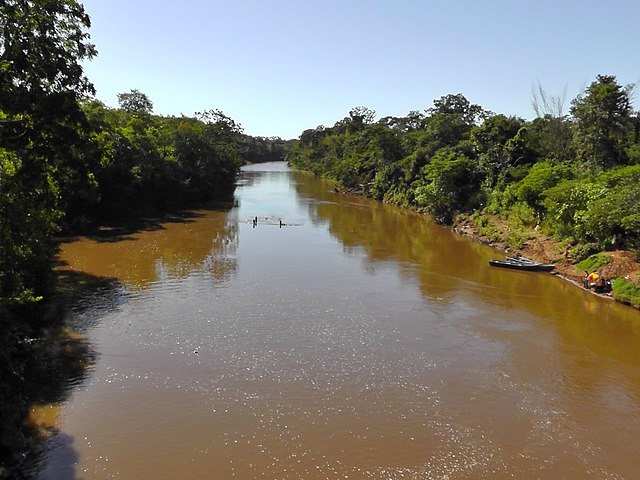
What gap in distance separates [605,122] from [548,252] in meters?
11.7

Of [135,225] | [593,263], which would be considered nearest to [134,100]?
[135,225]

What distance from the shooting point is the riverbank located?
79.8 feet

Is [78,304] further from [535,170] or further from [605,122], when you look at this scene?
[605,122]

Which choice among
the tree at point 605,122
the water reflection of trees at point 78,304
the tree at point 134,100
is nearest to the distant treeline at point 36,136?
the water reflection of trees at point 78,304

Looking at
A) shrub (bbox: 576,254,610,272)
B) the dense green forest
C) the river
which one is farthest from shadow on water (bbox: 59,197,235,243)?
shrub (bbox: 576,254,610,272)

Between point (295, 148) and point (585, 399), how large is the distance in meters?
142

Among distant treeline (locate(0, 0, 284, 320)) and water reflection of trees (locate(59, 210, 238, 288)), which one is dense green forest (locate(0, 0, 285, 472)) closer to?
distant treeline (locate(0, 0, 284, 320))

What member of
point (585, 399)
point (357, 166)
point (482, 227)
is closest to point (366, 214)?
point (482, 227)

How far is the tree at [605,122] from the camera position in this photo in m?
35.0

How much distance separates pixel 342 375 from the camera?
1557 centimetres

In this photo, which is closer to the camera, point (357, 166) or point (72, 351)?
point (72, 351)

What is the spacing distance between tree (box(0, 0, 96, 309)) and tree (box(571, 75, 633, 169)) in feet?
109

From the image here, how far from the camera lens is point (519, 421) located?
13375mm

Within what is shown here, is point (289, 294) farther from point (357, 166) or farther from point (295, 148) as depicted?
point (295, 148)
